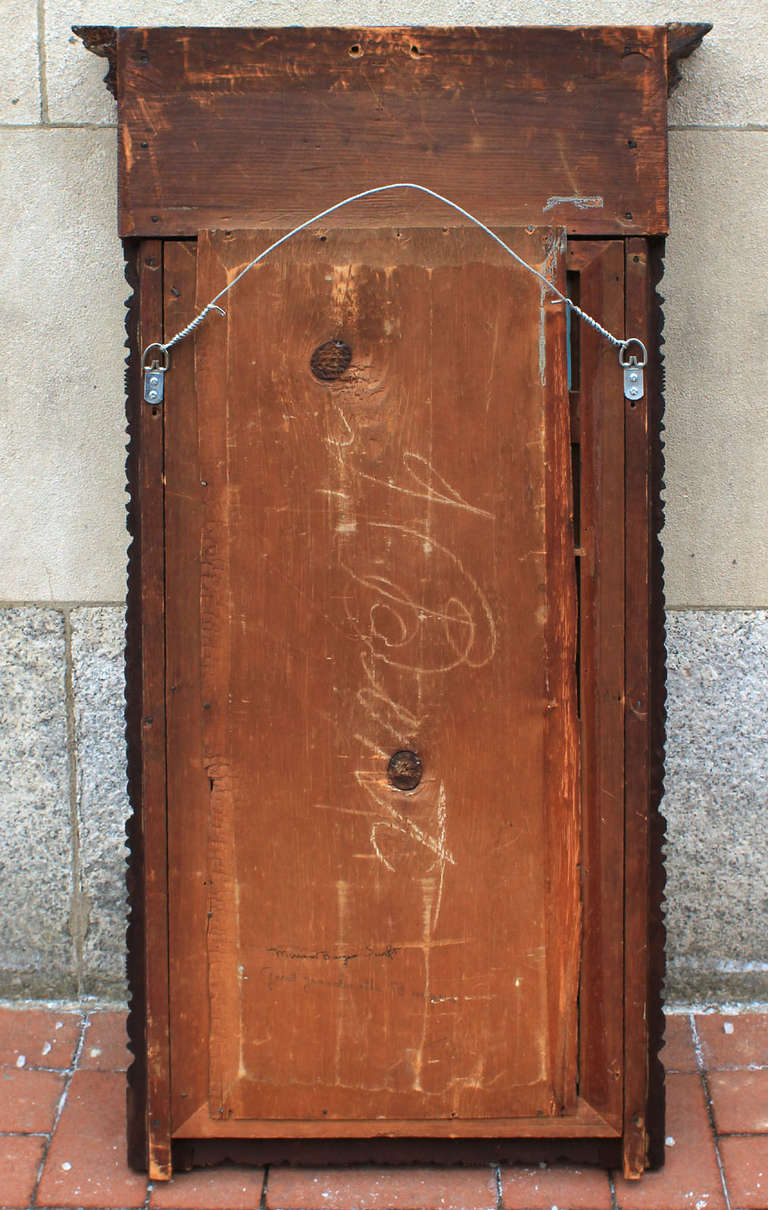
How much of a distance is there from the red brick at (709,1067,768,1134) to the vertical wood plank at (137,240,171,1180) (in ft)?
3.86

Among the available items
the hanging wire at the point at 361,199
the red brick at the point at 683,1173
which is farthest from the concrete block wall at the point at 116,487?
the hanging wire at the point at 361,199

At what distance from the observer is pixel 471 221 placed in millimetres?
1969

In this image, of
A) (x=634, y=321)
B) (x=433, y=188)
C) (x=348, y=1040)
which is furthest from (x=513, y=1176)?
(x=433, y=188)

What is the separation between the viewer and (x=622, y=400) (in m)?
2.02

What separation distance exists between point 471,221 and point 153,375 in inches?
26.0

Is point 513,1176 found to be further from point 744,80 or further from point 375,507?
point 744,80

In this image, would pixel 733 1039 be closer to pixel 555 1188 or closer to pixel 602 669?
pixel 555 1188

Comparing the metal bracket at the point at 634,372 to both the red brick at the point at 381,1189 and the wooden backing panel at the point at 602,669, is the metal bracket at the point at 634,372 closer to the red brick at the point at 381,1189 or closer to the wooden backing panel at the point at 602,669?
the wooden backing panel at the point at 602,669

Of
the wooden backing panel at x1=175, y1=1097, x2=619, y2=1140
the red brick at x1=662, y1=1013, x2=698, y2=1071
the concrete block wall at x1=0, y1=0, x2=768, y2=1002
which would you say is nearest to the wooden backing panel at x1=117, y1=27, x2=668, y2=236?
the concrete block wall at x1=0, y1=0, x2=768, y2=1002

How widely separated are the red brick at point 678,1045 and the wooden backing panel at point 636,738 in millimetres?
355

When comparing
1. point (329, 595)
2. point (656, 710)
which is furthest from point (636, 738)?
point (329, 595)

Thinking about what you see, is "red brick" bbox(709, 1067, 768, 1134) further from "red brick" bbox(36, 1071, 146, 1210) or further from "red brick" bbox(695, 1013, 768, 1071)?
"red brick" bbox(36, 1071, 146, 1210)

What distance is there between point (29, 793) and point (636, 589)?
1541 mm

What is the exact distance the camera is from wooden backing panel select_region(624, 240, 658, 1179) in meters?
2.02
